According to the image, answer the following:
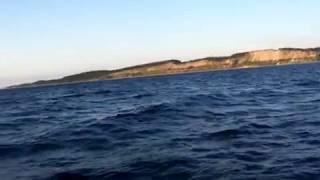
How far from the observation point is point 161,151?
1386cm

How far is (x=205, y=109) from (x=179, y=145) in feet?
32.3

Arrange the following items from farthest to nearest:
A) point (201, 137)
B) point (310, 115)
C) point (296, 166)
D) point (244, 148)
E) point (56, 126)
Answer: point (56, 126) → point (310, 115) → point (201, 137) → point (244, 148) → point (296, 166)

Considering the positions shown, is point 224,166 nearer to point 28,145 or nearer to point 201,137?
point 201,137

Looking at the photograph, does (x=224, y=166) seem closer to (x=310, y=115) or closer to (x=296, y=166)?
(x=296, y=166)

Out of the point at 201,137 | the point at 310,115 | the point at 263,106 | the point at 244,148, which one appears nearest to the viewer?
the point at 244,148

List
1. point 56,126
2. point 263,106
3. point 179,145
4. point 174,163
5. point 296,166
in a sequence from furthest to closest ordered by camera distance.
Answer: point 263,106
point 56,126
point 179,145
point 174,163
point 296,166

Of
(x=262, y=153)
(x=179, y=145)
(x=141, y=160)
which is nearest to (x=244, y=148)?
(x=262, y=153)

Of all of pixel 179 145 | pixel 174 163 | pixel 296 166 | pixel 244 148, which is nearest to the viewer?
pixel 296 166

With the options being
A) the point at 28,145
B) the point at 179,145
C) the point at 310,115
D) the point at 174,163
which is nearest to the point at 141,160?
the point at 174,163

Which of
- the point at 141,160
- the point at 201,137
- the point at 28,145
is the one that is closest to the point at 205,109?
the point at 201,137

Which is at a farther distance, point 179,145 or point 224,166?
point 179,145

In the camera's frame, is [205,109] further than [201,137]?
Yes

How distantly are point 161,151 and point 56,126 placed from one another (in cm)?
867

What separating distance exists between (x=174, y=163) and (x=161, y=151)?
1.74m
